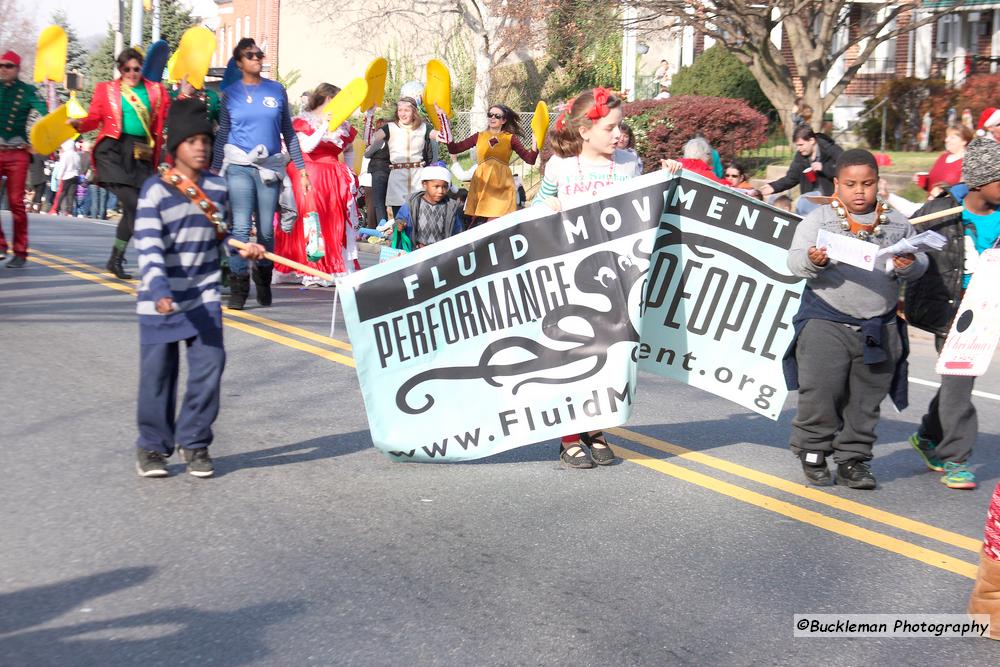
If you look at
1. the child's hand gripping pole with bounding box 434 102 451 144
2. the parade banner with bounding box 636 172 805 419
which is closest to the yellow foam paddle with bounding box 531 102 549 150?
the child's hand gripping pole with bounding box 434 102 451 144

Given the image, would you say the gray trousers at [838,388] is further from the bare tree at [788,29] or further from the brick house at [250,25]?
the brick house at [250,25]

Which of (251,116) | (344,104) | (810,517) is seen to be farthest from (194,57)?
(810,517)

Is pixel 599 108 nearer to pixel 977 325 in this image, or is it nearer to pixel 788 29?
pixel 977 325

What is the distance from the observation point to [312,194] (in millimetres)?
13086

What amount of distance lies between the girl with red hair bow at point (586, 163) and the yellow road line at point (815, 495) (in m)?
0.52

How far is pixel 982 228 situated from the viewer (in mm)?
6387

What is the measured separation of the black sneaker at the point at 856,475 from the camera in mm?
6211

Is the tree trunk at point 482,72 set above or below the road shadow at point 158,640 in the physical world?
above

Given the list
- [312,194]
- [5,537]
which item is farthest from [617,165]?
[312,194]

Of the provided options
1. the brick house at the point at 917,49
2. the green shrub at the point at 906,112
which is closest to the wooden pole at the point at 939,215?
the green shrub at the point at 906,112

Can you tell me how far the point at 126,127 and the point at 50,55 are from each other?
174 cm

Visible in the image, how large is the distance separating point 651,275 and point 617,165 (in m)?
0.58

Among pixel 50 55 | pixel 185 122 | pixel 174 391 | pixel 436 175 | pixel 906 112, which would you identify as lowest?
pixel 174 391

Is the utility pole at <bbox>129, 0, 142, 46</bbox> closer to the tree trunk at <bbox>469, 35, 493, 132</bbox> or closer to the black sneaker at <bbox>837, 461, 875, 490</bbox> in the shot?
the tree trunk at <bbox>469, 35, 493, 132</bbox>
